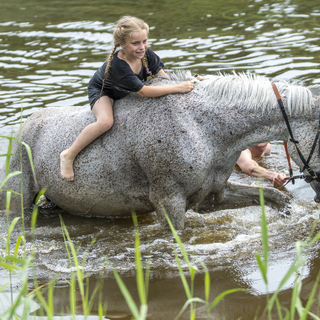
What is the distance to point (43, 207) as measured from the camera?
583cm

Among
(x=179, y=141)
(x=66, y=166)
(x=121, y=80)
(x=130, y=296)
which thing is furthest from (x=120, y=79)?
(x=130, y=296)

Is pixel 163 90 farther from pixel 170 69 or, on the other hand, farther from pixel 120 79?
pixel 170 69

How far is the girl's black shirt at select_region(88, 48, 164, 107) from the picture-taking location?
426cm

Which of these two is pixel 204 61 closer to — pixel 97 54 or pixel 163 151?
pixel 97 54

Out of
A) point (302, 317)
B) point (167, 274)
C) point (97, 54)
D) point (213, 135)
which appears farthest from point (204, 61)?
point (302, 317)

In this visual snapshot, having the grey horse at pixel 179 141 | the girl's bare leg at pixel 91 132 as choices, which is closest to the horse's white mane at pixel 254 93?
the grey horse at pixel 179 141

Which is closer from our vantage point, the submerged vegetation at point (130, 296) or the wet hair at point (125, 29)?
the submerged vegetation at point (130, 296)

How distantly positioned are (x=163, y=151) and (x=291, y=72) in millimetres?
5448

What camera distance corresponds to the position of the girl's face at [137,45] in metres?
4.17

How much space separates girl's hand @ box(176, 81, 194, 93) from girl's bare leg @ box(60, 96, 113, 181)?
2.23ft

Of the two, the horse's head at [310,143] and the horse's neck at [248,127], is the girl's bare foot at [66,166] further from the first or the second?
the horse's head at [310,143]

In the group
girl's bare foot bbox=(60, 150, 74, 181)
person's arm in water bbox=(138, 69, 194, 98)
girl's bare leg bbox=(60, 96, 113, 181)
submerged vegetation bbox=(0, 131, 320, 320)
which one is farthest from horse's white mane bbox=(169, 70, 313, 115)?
girl's bare foot bbox=(60, 150, 74, 181)

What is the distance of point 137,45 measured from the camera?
421 centimetres

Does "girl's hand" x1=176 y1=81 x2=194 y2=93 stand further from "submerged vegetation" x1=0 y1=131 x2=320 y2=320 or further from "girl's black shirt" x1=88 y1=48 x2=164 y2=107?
"submerged vegetation" x1=0 y1=131 x2=320 y2=320
